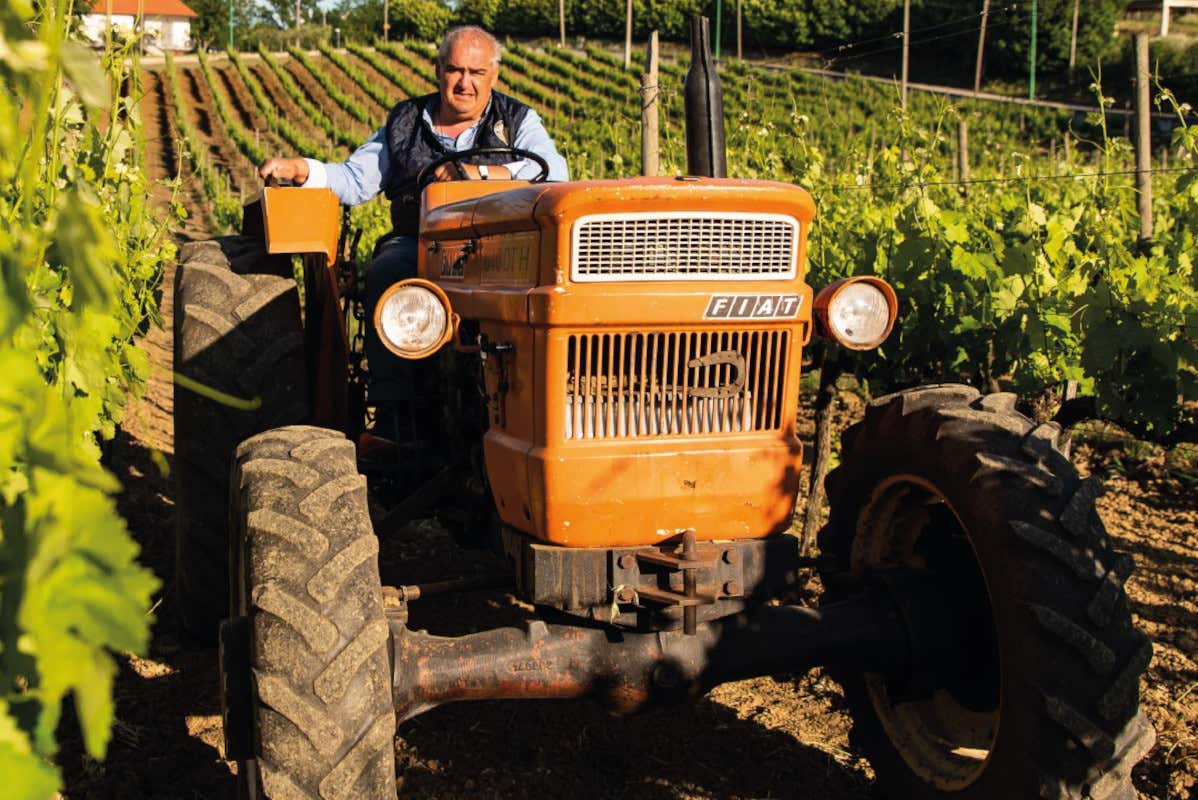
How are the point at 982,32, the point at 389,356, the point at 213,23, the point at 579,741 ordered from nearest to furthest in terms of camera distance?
the point at 579,741 < the point at 389,356 < the point at 982,32 < the point at 213,23

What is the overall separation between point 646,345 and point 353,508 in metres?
0.74

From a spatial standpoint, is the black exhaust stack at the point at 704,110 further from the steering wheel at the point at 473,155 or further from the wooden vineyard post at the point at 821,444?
the wooden vineyard post at the point at 821,444

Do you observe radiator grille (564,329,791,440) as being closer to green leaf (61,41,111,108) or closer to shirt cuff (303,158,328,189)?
shirt cuff (303,158,328,189)

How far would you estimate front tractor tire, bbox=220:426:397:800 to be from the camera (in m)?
2.36

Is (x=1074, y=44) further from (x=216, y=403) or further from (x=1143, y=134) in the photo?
(x=216, y=403)

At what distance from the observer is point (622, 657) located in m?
2.80

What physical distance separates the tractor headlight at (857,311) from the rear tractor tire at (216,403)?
5.93ft

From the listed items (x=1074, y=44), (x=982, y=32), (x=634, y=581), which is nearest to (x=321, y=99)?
(x=982, y=32)

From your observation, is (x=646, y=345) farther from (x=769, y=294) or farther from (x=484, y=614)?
(x=484, y=614)

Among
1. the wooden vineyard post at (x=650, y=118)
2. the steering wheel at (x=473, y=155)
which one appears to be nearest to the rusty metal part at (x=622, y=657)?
the steering wheel at (x=473, y=155)

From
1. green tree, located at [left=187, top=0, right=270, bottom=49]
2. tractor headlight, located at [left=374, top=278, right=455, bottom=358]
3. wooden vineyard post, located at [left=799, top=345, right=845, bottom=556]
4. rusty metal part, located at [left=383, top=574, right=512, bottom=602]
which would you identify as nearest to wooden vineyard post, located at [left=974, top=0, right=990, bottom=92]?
wooden vineyard post, located at [left=799, top=345, right=845, bottom=556]

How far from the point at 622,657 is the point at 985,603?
0.93 metres

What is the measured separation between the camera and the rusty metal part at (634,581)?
2793 millimetres

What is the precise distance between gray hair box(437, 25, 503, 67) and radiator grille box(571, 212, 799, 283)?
1795mm
